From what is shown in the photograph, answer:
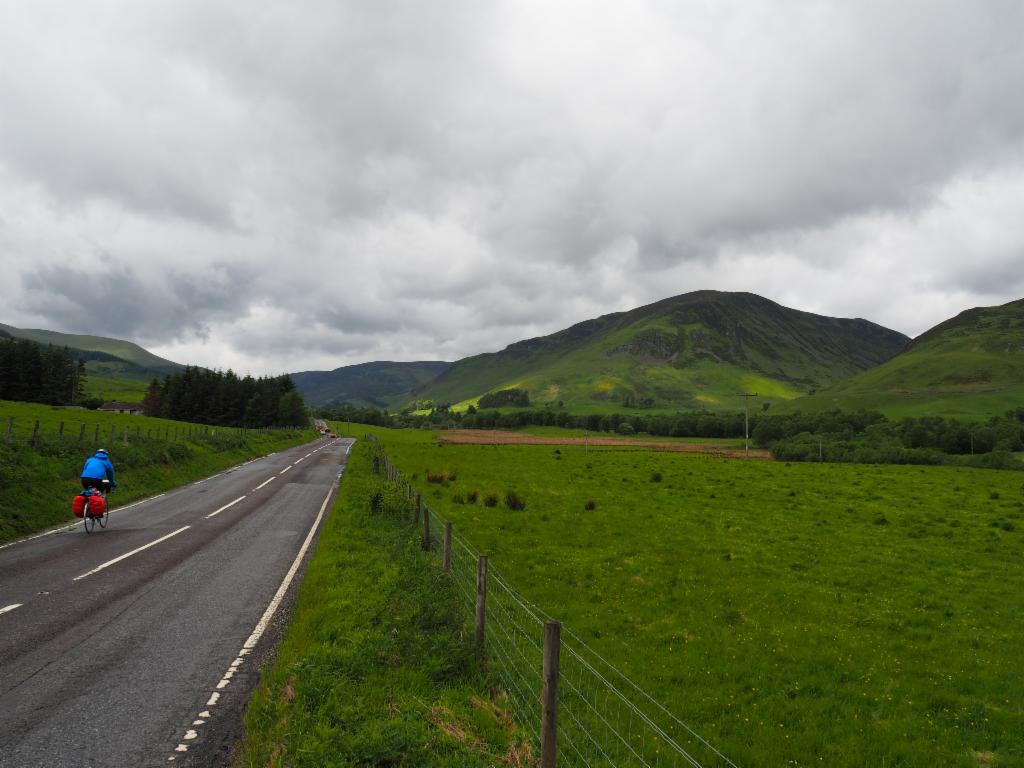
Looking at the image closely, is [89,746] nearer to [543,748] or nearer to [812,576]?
[543,748]

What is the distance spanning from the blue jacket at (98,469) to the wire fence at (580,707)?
14.7 metres

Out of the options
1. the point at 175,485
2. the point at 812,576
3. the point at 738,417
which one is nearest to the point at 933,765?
the point at 812,576

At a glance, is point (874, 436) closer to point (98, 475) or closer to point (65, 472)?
point (98, 475)

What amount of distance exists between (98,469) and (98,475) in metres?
0.25

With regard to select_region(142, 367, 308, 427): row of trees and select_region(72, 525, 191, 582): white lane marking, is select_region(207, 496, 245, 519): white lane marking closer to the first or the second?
select_region(72, 525, 191, 582): white lane marking

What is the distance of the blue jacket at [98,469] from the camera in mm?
19094

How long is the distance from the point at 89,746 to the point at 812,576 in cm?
1980

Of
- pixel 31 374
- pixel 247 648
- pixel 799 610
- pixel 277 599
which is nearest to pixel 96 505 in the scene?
pixel 277 599

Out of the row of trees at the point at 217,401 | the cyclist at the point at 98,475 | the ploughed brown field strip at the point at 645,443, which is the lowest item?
the ploughed brown field strip at the point at 645,443

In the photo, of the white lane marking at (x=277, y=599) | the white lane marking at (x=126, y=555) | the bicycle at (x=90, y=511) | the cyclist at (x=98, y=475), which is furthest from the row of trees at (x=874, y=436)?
the bicycle at (x=90, y=511)

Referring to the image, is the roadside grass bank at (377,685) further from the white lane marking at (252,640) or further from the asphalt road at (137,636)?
the asphalt road at (137,636)

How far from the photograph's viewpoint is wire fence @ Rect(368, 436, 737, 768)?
301 inches

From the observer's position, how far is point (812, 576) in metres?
18.3

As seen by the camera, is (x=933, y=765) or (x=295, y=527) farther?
(x=295, y=527)
